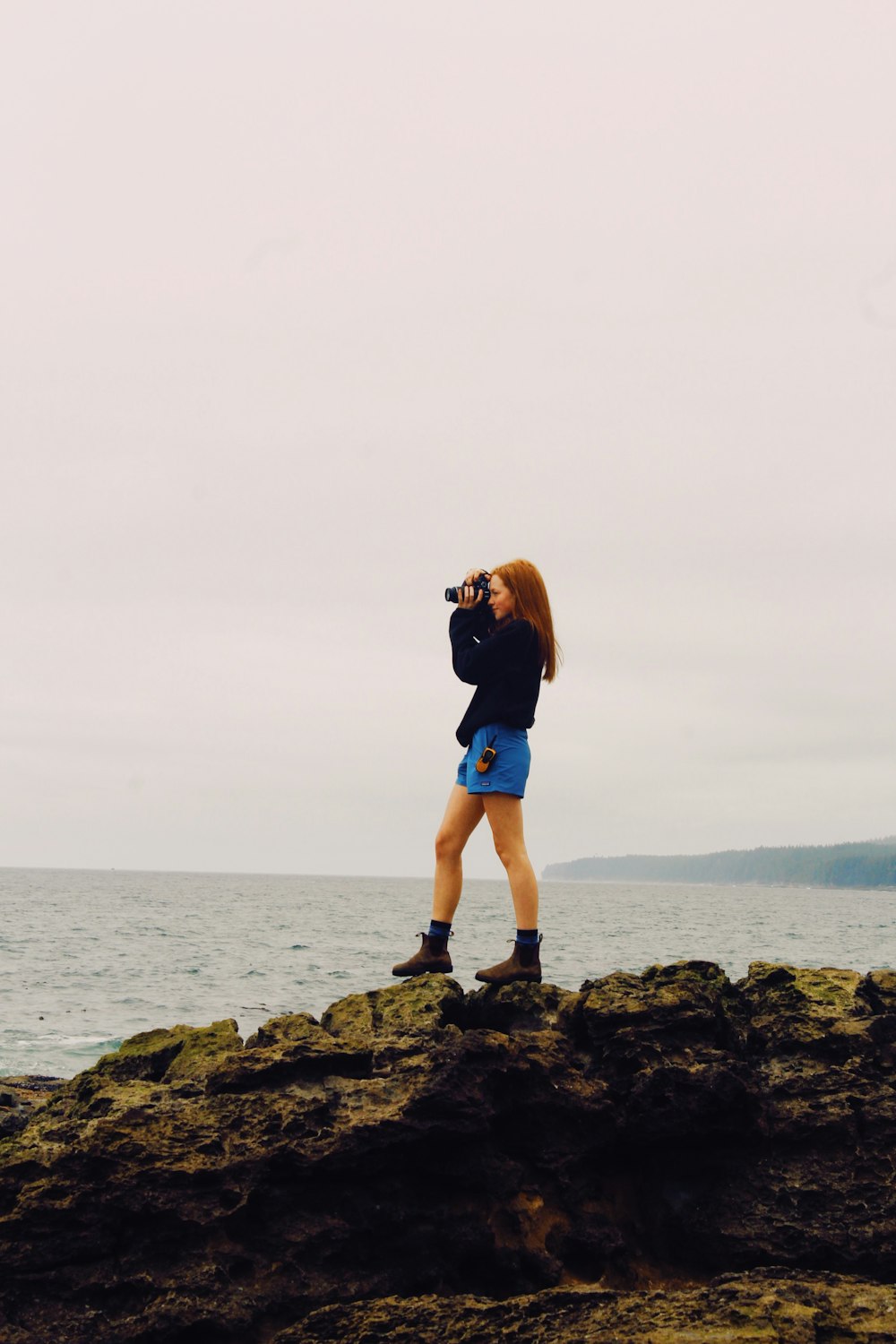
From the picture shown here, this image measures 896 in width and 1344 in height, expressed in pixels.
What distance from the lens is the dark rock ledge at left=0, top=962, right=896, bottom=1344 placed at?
5258 mm

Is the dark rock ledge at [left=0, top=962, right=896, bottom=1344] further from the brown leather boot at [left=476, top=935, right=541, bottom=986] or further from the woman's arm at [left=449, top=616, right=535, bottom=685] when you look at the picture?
the woman's arm at [left=449, top=616, right=535, bottom=685]

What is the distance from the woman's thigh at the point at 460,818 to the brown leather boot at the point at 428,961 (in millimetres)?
747

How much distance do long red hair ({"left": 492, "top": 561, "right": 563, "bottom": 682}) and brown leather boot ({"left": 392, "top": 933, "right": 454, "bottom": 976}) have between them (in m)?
2.36

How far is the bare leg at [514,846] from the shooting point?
7.15 metres

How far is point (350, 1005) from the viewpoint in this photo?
7.31 m

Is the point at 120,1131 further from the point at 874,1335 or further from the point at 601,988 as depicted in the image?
the point at 874,1335

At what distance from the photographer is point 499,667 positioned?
7.27m

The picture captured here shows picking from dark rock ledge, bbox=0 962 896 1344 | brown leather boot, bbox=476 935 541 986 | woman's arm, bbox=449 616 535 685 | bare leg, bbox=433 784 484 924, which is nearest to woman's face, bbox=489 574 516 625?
woman's arm, bbox=449 616 535 685

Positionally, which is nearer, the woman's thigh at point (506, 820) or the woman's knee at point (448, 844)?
the woman's thigh at point (506, 820)

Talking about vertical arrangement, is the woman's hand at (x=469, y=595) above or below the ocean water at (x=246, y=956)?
above

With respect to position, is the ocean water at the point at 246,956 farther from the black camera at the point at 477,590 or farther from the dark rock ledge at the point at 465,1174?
the black camera at the point at 477,590

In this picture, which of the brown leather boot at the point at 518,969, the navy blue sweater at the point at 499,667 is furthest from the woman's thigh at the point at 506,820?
the brown leather boot at the point at 518,969

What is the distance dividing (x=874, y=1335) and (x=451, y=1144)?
102 inches

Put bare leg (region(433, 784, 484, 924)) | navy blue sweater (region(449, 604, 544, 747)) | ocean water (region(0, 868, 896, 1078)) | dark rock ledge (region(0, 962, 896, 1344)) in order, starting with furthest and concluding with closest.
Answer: ocean water (region(0, 868, 896, 1078)), bare leg (region(433, 784, 484, 924)), navy blue sweater (region(449, 604, 544, 747)), dark rock ledge (region(0, 962, 896, 1344))
